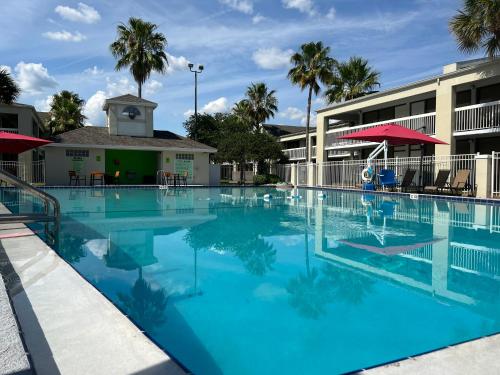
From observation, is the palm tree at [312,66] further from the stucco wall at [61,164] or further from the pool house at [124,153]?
Result: the stucco wall at [61,164]

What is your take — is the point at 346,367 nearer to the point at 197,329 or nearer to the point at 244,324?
the point at 244,324

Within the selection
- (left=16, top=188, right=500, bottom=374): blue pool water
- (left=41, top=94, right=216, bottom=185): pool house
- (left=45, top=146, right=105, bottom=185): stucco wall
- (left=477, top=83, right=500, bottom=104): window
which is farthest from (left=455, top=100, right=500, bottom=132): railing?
(left=45, top=146, right=105, bottom=185): stucco wall

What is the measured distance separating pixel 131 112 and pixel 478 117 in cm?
2307

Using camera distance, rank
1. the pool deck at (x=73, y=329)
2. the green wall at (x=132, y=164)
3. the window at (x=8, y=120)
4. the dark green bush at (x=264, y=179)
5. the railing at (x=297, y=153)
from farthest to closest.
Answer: the railing at (x=297, y=153), the dark green bush at (x=264, y=179), the green wall at (x=132, y=164), the window at (x=8, y=120), the pool deck at (x=73, y=329)

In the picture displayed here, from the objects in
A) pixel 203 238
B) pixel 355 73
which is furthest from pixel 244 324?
pixel 355 73

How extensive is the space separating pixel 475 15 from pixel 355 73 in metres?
17.6

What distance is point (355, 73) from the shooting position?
34094mm

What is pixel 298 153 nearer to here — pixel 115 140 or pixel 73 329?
pixel 115 140

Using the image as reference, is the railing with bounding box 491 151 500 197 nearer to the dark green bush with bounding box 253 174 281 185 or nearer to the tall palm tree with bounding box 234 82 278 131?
the dark green bush with bounding box 253 174 281 185

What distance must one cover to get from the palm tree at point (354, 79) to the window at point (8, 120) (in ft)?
80.9

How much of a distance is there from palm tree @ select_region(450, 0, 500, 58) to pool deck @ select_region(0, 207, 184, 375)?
59.4 feet

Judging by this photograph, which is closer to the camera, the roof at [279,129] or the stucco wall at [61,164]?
the stucco wall at [61,164]

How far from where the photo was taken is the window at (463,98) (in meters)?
22.5

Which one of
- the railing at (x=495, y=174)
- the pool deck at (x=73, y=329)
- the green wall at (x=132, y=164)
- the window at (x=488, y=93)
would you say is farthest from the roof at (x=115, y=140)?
the pool deck at (x=73, y=329)
